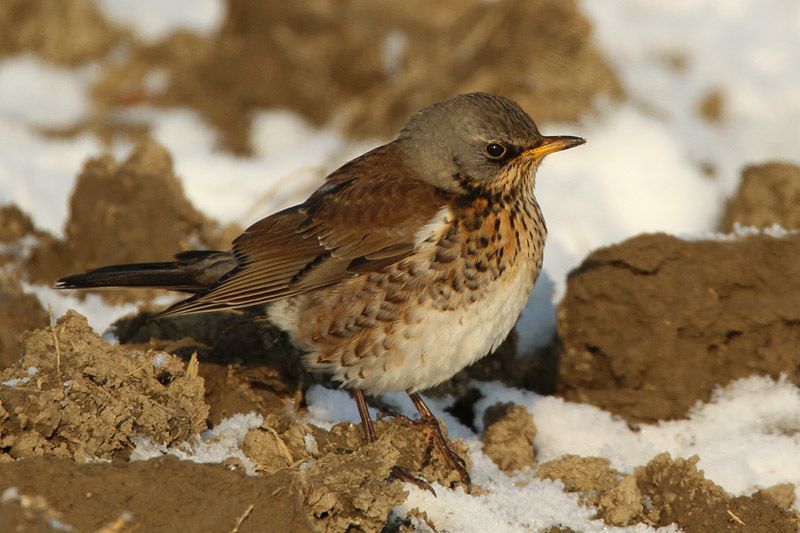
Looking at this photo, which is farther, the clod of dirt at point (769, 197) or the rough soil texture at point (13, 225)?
the rough soil texture at point (13, 225)

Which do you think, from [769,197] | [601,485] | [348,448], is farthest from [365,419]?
[769,197]

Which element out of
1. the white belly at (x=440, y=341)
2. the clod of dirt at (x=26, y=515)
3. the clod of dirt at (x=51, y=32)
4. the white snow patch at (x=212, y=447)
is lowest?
the clod of dirt at (x=26, y=515)

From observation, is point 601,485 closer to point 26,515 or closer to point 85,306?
point 26,515

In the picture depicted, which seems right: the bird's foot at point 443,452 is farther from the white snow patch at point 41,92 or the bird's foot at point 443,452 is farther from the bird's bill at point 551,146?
the white snow patch at point 41,92

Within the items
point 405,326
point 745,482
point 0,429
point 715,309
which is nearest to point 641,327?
point 715,309

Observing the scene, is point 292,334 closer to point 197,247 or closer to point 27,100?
point 197,247

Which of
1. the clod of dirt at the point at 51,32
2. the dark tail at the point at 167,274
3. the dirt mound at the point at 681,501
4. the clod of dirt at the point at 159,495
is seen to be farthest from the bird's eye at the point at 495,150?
the clod of dirt at the point at 51,32

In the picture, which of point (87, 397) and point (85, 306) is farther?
point (85, 306)
